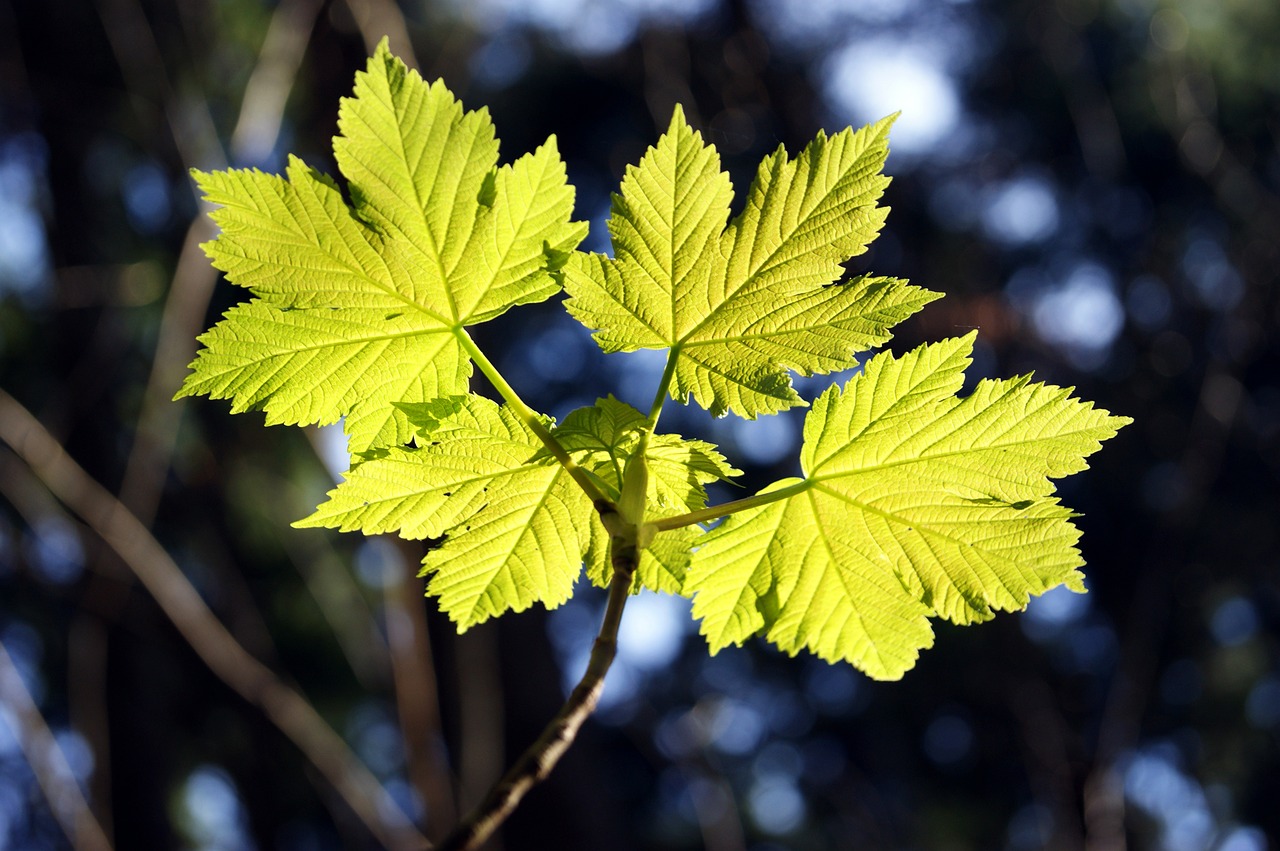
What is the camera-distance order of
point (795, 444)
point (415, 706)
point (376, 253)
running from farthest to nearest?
1. point (795, 444)
2. point (415, 706)
3. point (376, 253)

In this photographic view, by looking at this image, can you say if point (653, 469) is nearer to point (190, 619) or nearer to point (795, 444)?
point (190, 619)

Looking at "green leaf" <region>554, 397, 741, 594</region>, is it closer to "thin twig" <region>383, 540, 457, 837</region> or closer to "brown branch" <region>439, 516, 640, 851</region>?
"brown branch" <region>439, 516, 640, 851</region>

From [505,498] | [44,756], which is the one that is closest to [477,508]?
[505,498]

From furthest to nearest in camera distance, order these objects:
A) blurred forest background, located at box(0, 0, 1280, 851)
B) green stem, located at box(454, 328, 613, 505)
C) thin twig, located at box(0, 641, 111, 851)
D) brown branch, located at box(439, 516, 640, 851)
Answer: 1. blurred forest background, located at box(0, 0, 1280, 851)
2. thin twig, located at box(0, 641, 111, 851)
3. green stem, located at box(454, 328, 613, 505)
4. brown branch, located at box(439, 516, 640, 851)

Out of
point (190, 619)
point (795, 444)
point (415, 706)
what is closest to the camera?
point (415, 706)

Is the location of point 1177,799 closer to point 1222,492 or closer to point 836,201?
point 1222,492

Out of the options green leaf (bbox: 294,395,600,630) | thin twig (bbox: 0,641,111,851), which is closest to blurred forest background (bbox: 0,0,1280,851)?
thin twig (bbox: 0,641,111,851)

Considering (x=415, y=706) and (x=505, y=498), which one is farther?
(x=415, y=706)
